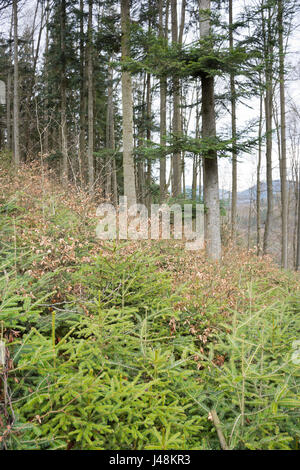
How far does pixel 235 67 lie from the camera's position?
6.48m

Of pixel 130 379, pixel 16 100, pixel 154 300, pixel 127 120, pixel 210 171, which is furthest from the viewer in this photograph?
pixel 16 100

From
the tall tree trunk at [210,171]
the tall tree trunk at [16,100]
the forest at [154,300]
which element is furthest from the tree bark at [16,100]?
the tall tree trunk at [210,171]

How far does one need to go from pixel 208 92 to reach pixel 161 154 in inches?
81.3

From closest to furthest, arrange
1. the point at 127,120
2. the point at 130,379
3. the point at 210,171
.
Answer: the point at 130,379, the point at 210,171, the point at 127,120

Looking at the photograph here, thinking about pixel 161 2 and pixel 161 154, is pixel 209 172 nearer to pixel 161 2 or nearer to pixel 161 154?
pixel 161 154

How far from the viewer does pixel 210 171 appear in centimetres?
749

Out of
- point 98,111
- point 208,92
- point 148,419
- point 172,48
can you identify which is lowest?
point 148,419

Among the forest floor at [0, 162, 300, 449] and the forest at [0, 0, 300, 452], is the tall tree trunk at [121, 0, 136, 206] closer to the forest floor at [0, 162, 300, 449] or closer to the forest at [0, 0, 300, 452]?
the forest at [0, 0, 300, 452]

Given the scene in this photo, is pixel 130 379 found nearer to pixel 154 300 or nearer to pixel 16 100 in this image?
pixel 154 300

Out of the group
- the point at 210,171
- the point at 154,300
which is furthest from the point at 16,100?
the point at 154,300

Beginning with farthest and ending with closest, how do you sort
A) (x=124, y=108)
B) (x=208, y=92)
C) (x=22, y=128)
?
(x=22, y=128), (x=124, y=108), (x=208, y=92)

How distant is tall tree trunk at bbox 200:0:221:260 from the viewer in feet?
23.7

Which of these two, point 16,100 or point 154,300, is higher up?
point 16,100
